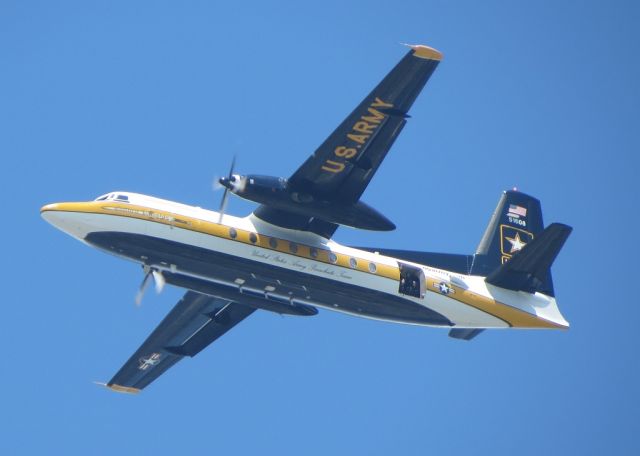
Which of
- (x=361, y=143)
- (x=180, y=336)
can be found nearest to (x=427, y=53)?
(x=361, y=143)

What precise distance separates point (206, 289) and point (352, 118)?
18.3 feet

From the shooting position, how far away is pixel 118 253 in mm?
23109

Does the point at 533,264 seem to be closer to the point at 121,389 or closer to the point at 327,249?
the point at 327,249

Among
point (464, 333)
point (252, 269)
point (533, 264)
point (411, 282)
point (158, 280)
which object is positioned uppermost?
point (533, 264)

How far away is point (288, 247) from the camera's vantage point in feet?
78.4

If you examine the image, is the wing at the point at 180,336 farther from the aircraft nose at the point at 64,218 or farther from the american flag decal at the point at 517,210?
the american flag decal at the point at 517,210

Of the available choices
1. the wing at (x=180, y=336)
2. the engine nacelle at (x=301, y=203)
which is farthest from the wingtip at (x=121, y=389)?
the engine nacelle at (x=301, y=203)

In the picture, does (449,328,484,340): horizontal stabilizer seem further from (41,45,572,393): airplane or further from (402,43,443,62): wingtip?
(402,43,443,62): wingtip

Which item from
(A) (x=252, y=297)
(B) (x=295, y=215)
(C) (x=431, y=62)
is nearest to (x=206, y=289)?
(A) (x=252, y=297)

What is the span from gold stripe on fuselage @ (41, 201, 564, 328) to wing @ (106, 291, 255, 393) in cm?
409

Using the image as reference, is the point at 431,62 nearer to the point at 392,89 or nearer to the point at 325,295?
the point at 392,89

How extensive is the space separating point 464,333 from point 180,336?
8.18m

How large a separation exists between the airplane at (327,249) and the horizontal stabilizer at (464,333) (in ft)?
0.13

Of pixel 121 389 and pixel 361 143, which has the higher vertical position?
pixel 361 143
